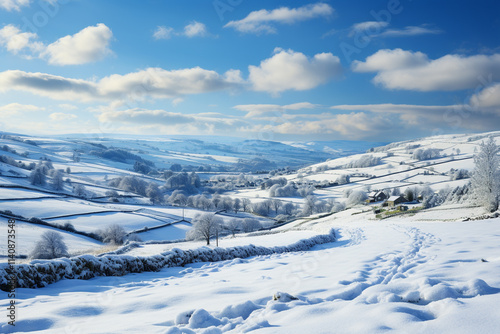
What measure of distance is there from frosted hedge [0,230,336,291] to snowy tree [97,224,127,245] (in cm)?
4058

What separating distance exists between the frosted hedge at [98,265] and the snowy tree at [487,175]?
39783 millimetres

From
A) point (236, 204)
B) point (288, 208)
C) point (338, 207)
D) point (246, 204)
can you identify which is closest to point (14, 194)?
point (236, 204)

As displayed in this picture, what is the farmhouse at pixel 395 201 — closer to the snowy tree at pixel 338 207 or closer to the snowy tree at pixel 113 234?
the snowy tree at pixel 338 207

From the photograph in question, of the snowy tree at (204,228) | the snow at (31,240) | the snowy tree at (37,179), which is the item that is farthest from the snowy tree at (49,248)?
the snowy tree at (37,179)

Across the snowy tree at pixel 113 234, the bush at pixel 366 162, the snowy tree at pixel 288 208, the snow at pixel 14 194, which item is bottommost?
the snowy tree at pixel 288 208

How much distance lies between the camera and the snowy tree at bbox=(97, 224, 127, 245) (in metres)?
47.9

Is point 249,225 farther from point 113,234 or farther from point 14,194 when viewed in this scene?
point 14,194

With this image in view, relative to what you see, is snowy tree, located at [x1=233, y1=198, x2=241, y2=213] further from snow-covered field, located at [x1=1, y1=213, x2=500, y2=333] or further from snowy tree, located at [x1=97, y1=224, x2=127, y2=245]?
snow-covered field, located at [x1=1, y1=213, x2=500, y2=333]

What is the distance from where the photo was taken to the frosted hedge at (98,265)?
757 centimetres

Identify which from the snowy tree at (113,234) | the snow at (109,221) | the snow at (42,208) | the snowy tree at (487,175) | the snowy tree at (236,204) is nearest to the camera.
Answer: the snowy tree at (487,175)

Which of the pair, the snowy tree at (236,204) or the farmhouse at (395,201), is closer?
the farmhouse at (395,201)

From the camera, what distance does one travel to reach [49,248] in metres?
34.7

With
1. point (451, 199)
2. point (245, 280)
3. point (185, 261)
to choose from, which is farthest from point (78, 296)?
point (451, 199)

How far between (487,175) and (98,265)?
155ft
